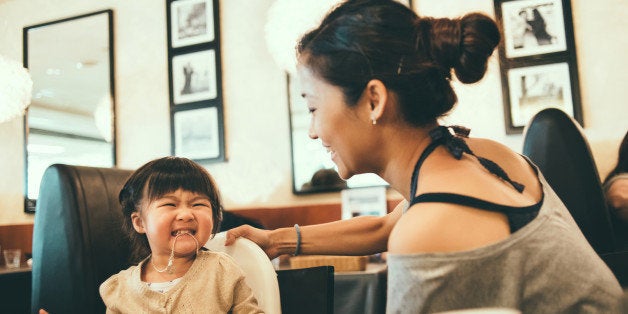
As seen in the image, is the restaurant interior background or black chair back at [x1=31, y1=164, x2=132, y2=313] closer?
black chair back at [x1=31, y1=164, x2=132, y2=313]

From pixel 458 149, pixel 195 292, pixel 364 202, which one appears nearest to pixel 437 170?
pixel 458 149

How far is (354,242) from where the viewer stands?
63.7 inches

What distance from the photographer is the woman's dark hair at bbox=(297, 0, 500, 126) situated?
42.2 inches

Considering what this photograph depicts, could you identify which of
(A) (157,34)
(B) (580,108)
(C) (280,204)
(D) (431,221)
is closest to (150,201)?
(D) (431,221)

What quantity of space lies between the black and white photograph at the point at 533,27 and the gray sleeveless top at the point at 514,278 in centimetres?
248

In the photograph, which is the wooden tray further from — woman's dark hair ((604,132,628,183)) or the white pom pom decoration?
the white pom pom decoration

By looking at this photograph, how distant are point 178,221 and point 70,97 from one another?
316 centimetres

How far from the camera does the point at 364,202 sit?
3129 mm

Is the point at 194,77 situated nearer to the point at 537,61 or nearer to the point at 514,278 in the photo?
the point at 537,61

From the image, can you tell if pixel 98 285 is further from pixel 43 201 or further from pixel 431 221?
pixel 431 221

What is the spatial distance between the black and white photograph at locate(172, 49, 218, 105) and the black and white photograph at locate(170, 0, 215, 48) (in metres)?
0.11

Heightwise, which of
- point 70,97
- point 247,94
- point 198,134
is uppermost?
point 70,97

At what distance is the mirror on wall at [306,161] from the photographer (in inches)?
135

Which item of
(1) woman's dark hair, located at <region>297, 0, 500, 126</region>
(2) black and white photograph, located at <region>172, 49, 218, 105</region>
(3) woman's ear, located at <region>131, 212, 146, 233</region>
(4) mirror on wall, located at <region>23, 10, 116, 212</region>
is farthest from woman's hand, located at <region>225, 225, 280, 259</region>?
(4) mirror on wall, located at <region>23, 10, 116, 212</region>
